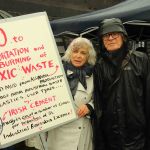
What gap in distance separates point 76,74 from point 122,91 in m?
0.48

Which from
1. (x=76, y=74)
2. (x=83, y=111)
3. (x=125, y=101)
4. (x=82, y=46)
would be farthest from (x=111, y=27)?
(x=83, y=111)

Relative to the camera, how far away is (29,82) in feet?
9.78

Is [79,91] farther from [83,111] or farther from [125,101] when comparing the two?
[125,101]

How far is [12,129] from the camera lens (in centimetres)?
289

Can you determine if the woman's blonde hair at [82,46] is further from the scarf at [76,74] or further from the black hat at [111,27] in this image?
the black hat at [111,27]

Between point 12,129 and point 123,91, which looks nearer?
point 12,129

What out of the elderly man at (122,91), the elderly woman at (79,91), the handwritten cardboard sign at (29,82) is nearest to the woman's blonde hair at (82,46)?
the elderly woman at (79,91)

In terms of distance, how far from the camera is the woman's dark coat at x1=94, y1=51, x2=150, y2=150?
3.12 meters

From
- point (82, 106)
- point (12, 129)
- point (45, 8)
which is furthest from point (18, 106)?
point (45, 8)

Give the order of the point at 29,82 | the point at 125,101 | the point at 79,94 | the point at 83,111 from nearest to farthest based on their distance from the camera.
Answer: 1. the point at 29,82
2. the point at 125,101
3. the point at 83,111
4. the point at 79,94

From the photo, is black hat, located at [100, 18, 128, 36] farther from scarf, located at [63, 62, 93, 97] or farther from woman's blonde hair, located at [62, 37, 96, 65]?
scarf, located at [63, 62, 93, 97]

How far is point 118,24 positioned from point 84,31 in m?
2.09

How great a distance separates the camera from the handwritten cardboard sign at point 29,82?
114 inches

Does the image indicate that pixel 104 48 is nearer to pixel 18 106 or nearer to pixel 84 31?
pixel 18 106
